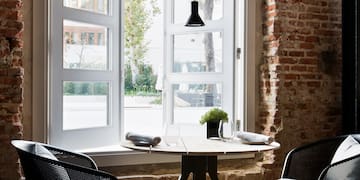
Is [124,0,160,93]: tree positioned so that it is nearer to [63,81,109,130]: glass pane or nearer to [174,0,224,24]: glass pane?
[174,0,224,24]: glass pane

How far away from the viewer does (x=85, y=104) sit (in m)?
3.81

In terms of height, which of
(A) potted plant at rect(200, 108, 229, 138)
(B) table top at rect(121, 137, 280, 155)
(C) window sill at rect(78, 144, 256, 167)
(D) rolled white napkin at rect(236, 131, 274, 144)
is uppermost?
(A) potted plant at rect(200, 108, 229, 138)

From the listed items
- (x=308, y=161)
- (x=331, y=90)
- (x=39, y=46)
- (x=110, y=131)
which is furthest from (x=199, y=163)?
(x=331, y=90)

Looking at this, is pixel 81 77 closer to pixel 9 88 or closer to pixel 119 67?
pixel 119 67

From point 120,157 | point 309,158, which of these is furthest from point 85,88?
point 309,158

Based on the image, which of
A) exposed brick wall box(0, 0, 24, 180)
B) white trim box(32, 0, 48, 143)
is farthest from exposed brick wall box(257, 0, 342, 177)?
exposed brick wall box(0, 0, 24, 180)

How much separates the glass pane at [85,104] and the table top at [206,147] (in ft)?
2.74

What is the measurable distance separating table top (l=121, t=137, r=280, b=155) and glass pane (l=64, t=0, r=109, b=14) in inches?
52.7

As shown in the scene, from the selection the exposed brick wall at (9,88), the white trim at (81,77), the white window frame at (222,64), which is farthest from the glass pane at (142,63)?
the exposed brick wall at (9,88)

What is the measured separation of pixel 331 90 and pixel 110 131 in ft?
6.99

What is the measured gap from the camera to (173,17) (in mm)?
4305

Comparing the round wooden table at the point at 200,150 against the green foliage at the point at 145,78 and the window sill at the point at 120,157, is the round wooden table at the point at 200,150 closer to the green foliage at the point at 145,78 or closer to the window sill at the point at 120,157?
the window sill at the point at 120,157

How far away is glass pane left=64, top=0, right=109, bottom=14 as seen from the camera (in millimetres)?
3704

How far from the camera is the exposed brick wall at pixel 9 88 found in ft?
10.7
